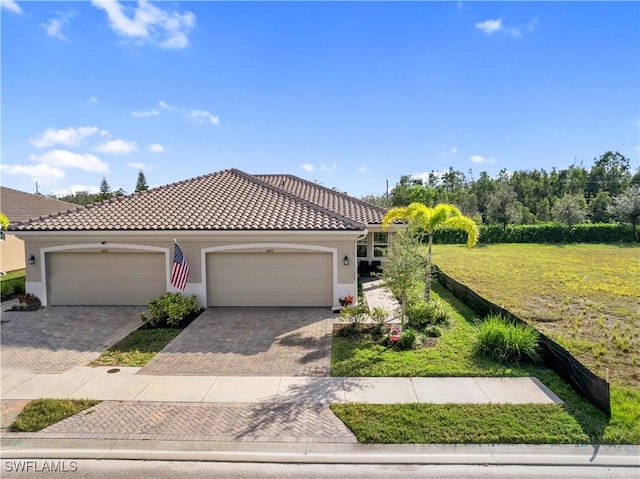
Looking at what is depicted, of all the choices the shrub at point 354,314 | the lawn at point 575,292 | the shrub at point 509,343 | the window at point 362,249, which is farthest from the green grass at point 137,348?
the window at point 362,249

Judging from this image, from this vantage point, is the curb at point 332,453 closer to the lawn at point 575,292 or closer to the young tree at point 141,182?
the lawn at point 575,292

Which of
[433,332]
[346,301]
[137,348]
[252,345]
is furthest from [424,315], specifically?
[137,348]

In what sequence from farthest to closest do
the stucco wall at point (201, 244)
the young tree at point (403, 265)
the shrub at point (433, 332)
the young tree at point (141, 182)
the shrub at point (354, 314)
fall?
the young tree at point (141, 182)
the stucco wall at point (201, 244)
the shrub at point (354, 314)
the shrub at point (433, 332)
the young tree at point (403, 265)

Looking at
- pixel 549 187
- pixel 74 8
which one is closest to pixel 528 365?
pixel 74 8

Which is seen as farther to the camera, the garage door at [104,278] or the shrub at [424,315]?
the garage door at [104,278]

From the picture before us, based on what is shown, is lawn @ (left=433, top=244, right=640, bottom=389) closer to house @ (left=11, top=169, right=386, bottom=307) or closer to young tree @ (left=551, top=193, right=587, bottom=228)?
young tree @ (left=551, top=193, right=587, bottom=228)

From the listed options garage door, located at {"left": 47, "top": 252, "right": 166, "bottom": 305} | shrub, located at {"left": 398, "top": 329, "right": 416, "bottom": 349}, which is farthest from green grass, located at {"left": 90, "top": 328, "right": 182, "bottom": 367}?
shrub, located at {"left": 398, "top": 329, "right": 416, "bottom": 349}

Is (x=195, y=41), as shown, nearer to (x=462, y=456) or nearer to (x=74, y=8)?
(x=74, y=8)
